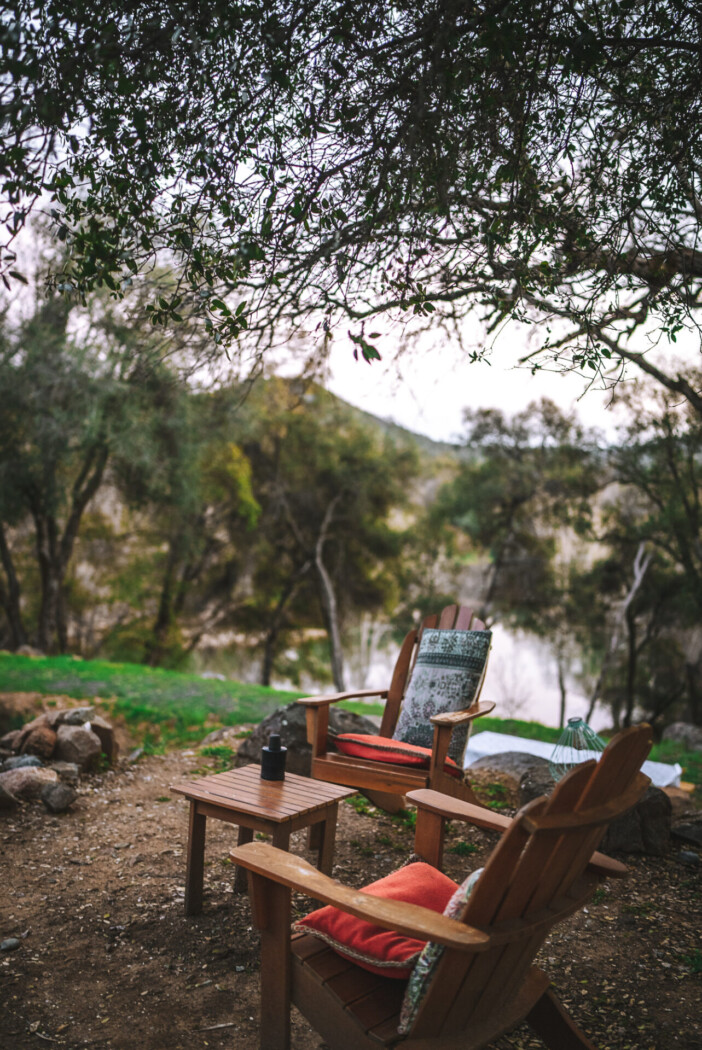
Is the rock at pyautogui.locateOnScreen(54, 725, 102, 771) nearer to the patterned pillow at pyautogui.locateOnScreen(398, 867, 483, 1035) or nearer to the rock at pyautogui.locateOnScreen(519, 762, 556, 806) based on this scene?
the rock at pyautogui.locateOnScreen(519, 762, 556, 806)

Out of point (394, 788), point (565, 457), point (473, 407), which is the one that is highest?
point (473, 407)

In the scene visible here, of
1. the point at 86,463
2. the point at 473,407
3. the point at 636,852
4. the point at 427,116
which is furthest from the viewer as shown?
the point at 473,407

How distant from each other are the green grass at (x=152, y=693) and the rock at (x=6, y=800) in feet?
4.70

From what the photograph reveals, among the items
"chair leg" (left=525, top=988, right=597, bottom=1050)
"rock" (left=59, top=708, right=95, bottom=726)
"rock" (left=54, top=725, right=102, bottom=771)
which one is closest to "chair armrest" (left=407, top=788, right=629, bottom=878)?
"chair leg" (left=525, top=988, right=597, bottom=1050)

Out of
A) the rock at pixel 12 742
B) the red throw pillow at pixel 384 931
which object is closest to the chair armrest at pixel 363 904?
the red throw pillow at pixel 384 931

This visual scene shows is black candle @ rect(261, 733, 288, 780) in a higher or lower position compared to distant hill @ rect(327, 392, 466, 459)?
lower

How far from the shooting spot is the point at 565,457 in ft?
42.8

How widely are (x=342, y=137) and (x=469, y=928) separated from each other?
253 centimetres

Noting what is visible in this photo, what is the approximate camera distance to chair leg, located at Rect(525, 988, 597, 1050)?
76.9 inches

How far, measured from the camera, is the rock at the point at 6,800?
3869 mm

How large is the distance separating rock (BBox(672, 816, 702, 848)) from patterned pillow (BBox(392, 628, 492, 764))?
1336 mm

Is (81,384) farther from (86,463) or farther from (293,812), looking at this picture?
(293,812)

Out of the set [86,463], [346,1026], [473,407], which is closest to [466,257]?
[346,1026]

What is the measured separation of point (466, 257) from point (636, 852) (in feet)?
10.4
